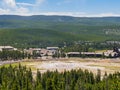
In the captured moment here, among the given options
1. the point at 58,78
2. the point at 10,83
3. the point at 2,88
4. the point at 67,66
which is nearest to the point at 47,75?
the point at 58,78

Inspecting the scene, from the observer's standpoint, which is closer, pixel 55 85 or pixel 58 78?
pixel 55 85

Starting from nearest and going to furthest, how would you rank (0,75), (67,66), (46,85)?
(46,85) < (0,75) < (67,66)

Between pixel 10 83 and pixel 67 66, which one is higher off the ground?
pixel 10 83

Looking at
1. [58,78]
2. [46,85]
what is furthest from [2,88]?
[58,78]

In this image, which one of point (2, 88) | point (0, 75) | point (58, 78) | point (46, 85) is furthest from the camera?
point (0, 75)

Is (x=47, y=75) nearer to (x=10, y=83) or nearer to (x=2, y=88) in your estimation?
(x=10, y=83)

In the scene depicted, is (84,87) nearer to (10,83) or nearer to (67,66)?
(10,83)

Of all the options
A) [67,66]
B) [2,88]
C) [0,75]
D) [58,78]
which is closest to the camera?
[2,88]

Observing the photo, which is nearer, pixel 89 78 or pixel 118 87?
pixel 118 87

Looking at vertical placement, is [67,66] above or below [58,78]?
below
